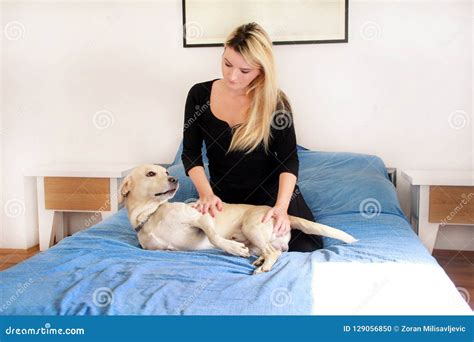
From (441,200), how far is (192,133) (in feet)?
3.03

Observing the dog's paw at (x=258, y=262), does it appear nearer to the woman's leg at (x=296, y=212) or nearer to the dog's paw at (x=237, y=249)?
the dog's paw at (x=237, y=249)

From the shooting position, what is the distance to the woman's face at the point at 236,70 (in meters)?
1.16

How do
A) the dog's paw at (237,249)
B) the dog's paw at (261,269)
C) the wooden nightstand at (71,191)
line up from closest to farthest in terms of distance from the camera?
the dog's paw at (261,269) → the dog's paw at (237,249) → the wooden nightstand at (71,191)

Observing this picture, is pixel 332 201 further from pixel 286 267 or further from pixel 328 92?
pixel 286 267

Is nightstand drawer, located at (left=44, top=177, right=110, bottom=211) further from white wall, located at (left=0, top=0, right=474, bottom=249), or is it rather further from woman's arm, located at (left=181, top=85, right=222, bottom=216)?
woman's arm, located at (left=181, top=85, right=222, bottom=216)

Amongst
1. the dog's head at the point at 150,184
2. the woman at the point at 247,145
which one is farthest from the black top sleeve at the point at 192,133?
the dog's head at the point at 150,184

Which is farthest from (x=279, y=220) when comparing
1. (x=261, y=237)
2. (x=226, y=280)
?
(x=226, y=280)

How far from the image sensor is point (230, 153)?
4.34 feet

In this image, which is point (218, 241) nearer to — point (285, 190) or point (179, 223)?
point (179, 223)

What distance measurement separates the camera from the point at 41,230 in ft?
4.96

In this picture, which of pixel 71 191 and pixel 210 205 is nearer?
pixel 210 205

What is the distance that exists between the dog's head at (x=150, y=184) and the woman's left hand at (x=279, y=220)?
24 cm

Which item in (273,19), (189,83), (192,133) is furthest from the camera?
(189,83)
